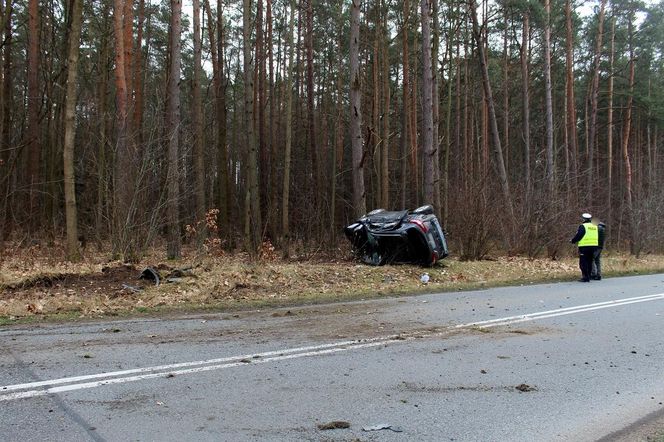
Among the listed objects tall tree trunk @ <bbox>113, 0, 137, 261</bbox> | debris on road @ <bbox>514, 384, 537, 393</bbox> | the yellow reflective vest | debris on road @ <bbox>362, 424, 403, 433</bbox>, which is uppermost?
tall tree trunk @ <bbox>113, 0, 137, 261</bbox>

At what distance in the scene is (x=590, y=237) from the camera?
13.3 meters

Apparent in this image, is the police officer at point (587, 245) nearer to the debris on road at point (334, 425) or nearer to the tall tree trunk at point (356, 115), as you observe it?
the tall tree trunk at point (356, 115)

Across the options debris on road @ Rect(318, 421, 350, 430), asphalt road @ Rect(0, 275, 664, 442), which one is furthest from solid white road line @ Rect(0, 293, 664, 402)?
debris on road @ Rect(318, 421, 350, 430)

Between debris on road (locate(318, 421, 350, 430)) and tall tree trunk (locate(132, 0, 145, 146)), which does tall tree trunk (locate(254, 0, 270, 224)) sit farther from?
debris on road (locate(318, 421, 350, 430))

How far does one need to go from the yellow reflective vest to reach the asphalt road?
5423 mm

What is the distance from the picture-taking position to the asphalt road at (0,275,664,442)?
3.77 metres

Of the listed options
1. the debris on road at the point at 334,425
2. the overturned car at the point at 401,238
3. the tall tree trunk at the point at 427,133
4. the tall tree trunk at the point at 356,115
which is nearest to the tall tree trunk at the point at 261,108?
the tall tree trunk at the point at 356,115

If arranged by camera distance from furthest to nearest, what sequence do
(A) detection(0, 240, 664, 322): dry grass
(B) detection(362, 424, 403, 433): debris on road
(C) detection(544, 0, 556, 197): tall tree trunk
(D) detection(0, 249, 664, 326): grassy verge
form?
1. (C) detection(544, 0, 556, 197): tall tree trunk
2. (A) detection(0, 240, 664, 322): dry grass
3. (D) detection(0, 249, 664, 326): grassy verge
4. (B) detection(362, 424, 403, 433): debris on road

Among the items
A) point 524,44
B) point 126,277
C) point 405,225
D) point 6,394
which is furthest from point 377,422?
point 524,44

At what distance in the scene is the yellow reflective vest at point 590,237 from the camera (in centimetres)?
1327

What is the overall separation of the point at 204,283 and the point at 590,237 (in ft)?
32.4

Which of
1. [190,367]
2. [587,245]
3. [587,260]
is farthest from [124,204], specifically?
[587,260]

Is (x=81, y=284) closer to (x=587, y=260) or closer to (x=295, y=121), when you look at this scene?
(x=587, y=260)

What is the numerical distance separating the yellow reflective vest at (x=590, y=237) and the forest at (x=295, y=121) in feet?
10.8
